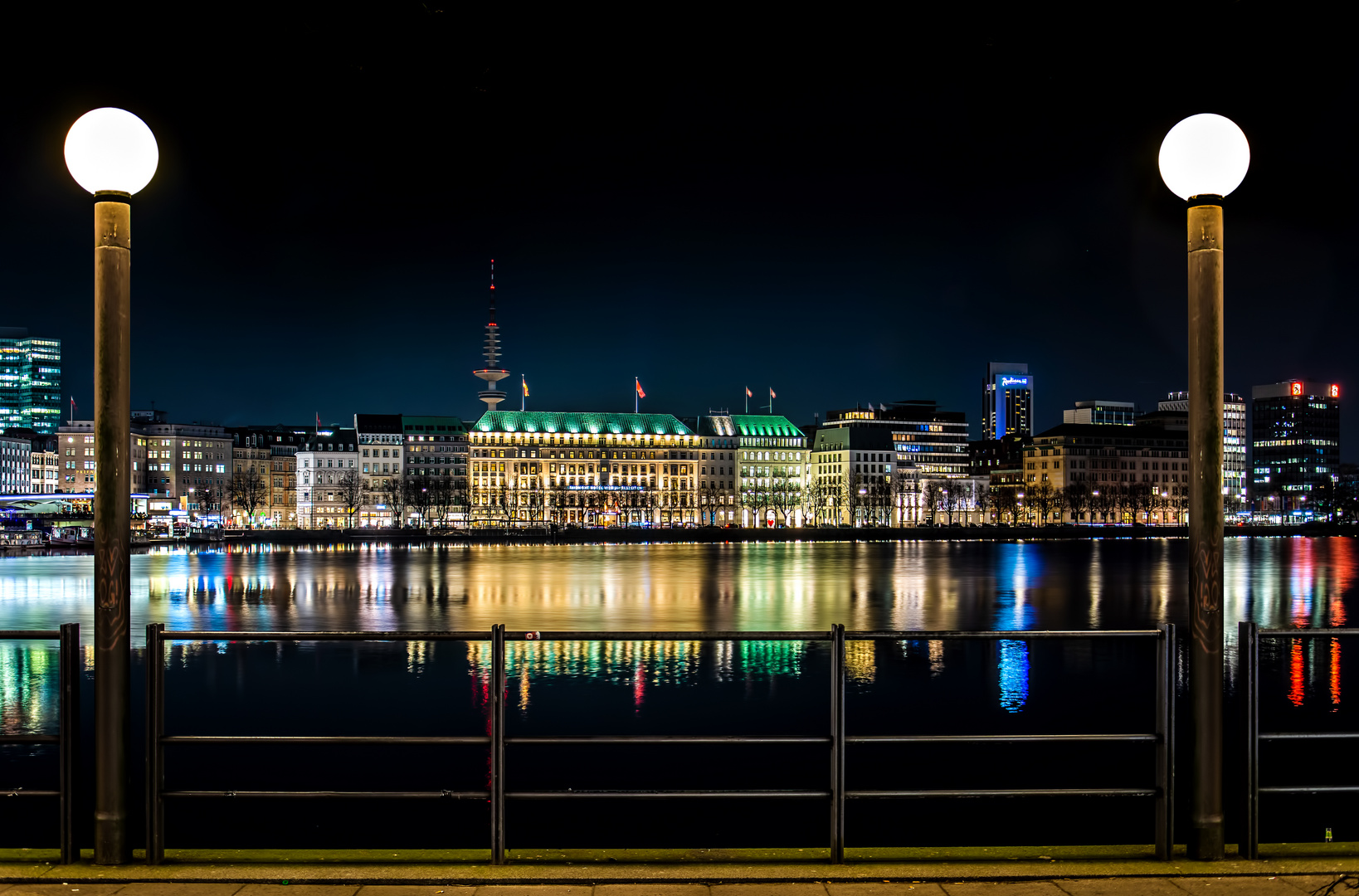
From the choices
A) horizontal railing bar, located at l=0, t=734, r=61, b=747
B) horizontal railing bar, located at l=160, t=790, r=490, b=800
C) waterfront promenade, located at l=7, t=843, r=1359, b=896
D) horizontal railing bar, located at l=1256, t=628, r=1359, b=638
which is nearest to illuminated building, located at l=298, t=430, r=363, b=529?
horizontal railing bar, located at l=0, t=734, r=61, b=747

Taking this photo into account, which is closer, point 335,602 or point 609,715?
point 609,715

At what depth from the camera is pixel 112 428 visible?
714cm

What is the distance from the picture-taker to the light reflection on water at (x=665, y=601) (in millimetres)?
26047

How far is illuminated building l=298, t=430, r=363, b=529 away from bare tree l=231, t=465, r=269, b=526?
1.88 m

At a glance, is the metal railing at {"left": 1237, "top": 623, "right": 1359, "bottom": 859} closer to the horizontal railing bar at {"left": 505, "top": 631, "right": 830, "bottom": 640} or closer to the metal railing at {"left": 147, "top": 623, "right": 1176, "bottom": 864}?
the metal railing at {"left": 147, "top": 623, "right": 1176, "bottom": 864}

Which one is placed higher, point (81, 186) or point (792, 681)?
point (81, 186)

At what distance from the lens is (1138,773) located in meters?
17.3

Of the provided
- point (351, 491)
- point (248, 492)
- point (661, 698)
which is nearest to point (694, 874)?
point (661, 698)

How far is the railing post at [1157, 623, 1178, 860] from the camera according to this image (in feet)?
22.2

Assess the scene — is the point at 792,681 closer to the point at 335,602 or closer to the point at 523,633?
the point at 523,633

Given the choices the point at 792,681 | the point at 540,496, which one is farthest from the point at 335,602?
the point at 540,496

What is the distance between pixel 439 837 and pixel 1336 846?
9583mm

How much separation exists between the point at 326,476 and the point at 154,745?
630 ft

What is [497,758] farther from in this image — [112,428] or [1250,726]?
[1250,726]
